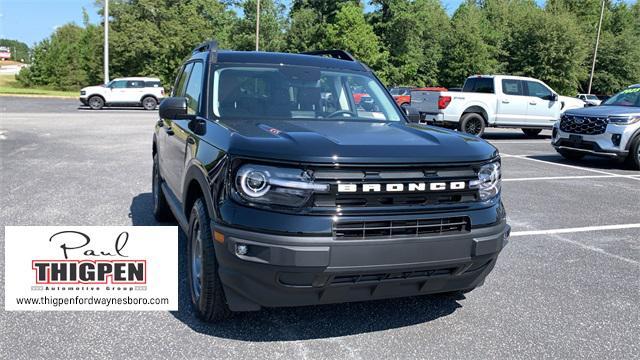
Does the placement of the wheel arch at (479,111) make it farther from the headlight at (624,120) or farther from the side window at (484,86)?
the headlight at (624,120)

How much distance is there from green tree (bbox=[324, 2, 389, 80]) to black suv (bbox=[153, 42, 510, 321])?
1964 inches

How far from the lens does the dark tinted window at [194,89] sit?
14.0 feet

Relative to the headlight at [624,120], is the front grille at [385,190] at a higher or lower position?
lower

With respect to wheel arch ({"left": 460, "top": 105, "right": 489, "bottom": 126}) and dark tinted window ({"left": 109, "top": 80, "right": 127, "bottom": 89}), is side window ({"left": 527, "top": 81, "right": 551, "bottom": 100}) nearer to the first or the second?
wheel arch ({"left": 460, "top": 105, "right": 489, "bottom": 126})

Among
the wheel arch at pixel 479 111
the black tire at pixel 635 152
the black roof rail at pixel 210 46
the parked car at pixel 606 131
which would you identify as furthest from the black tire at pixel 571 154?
the black roof rail at pixel 210 46

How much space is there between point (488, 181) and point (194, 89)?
8.32 feet

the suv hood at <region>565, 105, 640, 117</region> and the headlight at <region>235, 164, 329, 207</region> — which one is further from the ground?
the suv hood at <region>565, 105, 640, 117</region>

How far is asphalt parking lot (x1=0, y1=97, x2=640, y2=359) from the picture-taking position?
10.6 feet

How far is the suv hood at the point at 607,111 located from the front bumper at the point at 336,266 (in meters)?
9.38

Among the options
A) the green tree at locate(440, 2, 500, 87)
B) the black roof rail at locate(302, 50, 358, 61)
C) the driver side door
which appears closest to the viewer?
the black roof rail at locate(302, 50, 358, 61)

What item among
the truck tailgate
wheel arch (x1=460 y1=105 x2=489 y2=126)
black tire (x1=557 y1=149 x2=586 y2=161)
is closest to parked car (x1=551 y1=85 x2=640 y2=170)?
black tire (x1=557 y1=149 x2=586 y2=161)

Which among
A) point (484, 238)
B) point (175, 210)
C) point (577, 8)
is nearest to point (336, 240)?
point (484, 238)

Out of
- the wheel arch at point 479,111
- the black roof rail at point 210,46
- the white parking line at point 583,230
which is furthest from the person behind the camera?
the wheel arch at point 479,111

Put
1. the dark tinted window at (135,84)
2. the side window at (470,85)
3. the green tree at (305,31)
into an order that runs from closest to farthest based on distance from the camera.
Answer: the side window at (470,85), the dark tinted window at (135,84), the green tree at (305,31)
